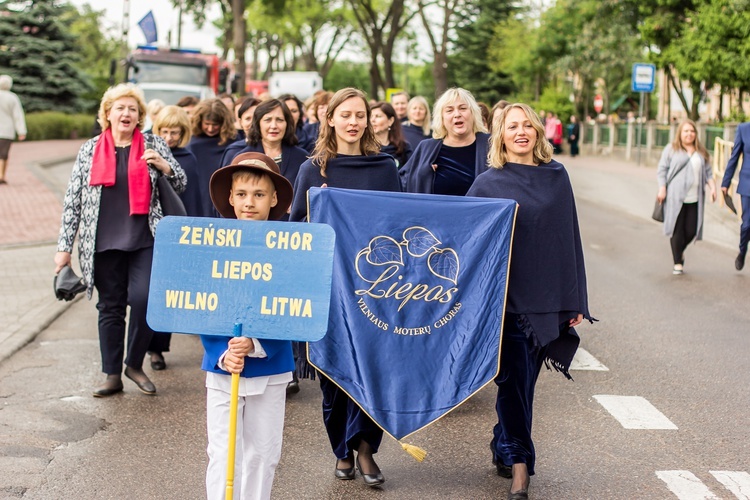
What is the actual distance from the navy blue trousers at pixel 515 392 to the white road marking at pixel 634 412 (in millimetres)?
1436

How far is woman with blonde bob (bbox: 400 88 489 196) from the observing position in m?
7.04

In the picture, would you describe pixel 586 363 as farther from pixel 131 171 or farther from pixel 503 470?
pixel 131 171

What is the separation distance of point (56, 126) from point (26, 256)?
3155 centimetres

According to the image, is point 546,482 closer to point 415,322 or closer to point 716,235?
point 415,322

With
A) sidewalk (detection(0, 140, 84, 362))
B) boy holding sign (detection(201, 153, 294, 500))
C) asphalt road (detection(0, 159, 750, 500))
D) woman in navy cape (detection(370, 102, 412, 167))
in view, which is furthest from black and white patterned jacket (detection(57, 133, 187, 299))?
woman in navy cape (detection(370, 102, 412, 167))

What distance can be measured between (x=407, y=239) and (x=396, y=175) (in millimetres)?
858

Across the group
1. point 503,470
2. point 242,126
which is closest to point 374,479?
point 503,470

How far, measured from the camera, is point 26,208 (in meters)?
18.2

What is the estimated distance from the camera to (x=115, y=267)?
7.08 metres

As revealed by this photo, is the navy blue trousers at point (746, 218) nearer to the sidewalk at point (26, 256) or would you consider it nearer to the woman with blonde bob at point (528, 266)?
the sidewalk at point (26, 256)

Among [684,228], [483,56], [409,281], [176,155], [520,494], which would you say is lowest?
[520,494]

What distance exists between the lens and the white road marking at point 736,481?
17.0 ft

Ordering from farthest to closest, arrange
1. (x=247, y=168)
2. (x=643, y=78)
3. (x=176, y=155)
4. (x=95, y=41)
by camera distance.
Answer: (x=95, y=41), (x=643, y=78), (x=176, y=155), (x=247, y=168)

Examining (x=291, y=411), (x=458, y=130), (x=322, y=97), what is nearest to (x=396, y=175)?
(x=458, y=130)
